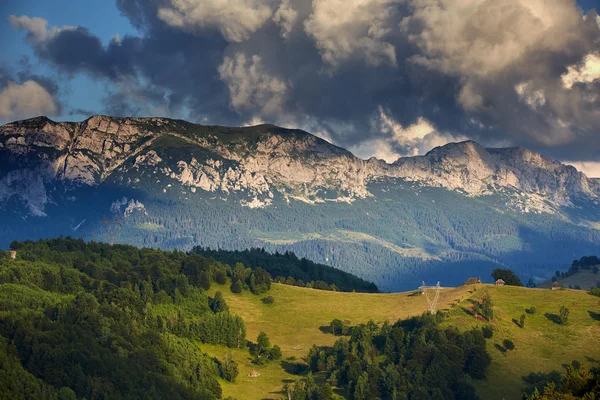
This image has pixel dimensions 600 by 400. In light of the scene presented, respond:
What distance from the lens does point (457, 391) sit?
7830 inches

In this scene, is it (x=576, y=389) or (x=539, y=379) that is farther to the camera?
(x=539, y=379)

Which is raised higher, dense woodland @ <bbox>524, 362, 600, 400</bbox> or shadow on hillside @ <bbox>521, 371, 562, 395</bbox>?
dense woodland @ <bbox>524, 362, 600, 400</bbox>

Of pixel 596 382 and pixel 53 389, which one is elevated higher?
pixel 596 382

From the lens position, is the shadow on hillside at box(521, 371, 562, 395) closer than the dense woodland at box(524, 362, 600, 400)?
No

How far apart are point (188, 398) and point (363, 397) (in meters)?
43.9

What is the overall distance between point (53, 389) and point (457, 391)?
9835 cm

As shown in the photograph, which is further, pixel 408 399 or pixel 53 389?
pixel 408 399

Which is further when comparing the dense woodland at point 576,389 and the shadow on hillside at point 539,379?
the shadow on hillside at point 539,379

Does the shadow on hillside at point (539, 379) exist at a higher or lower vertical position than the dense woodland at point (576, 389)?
lower

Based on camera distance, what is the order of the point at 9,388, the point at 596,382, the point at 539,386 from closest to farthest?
the point at 596,382 < the point at 9,388 < the point at 539,386

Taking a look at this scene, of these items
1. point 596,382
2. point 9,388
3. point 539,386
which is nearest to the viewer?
point 596,382

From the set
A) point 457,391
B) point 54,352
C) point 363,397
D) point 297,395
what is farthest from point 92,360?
point 457,391

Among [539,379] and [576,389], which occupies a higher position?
[576,389]

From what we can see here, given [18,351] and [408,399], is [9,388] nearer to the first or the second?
[18,351]
